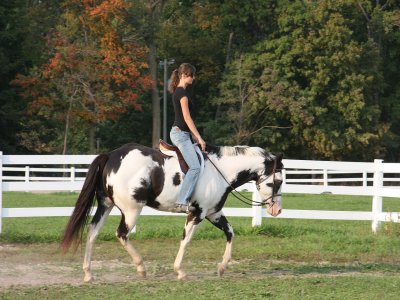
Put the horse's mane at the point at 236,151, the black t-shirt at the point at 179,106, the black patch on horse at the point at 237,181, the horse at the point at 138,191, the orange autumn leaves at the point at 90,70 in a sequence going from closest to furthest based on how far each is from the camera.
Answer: the horse at the point at 138,191, the black t-shirt at the point at 179,106, the black patch on horse at the point at 237,181, the horse's mane at the point at 236,151, the orange autumn leaves at the point at 90,70

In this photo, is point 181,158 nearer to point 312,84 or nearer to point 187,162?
point 187,162

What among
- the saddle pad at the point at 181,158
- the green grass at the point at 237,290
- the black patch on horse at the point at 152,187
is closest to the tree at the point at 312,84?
the saddle pad at the point at 181,158

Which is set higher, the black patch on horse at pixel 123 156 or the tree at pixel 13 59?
the tree at pixel 13 59

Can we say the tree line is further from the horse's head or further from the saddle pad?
the saddle pad

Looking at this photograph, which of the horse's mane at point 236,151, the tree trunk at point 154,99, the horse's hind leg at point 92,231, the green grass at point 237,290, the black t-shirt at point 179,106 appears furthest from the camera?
the tree trunk at point 154,99

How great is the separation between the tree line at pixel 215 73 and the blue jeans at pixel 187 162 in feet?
105

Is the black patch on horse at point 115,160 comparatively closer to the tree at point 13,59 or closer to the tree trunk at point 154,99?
the tree at point 13,59

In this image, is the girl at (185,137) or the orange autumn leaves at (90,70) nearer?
the girl at (185,137)

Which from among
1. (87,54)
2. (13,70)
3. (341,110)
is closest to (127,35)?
(87,54)

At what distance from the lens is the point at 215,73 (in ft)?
173

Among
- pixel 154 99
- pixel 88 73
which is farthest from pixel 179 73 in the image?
pixel 154 99

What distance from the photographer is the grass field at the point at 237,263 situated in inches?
366

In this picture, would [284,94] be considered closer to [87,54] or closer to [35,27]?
[87,54]

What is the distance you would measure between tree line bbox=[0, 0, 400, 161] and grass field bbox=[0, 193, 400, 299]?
86.8 feet
